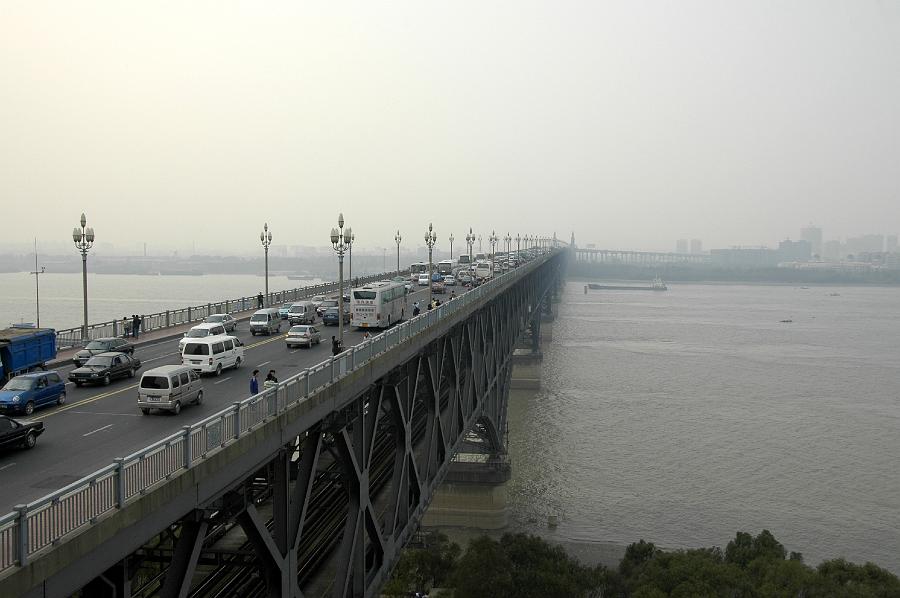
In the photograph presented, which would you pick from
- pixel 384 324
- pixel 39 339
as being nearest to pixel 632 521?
pixel 384 324

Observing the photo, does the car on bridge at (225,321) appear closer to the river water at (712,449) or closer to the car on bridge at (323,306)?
the car on bridge at (323,306)

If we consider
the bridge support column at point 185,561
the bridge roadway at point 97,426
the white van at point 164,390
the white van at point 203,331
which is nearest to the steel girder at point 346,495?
the bridge support column at point 185,561

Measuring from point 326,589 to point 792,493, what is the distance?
123 ft

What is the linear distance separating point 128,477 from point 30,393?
9000mm

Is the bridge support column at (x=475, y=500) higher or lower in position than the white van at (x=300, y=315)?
lower

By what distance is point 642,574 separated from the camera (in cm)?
3553

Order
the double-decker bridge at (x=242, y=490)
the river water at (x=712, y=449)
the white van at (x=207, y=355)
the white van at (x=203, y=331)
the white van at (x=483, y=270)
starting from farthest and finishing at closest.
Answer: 1. the white van at (x=483, y=270)
2. the river water at (x=712, y=449)
3. the white van at (x=203, y=331)
4. the white van at (x=207, y=355)
5. the double-decker bridge at (x=242, y=490)

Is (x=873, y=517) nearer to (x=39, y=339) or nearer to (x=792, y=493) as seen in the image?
(x=792, y=493)

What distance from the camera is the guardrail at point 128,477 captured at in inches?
341

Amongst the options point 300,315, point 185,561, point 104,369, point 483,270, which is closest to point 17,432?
point 185,561

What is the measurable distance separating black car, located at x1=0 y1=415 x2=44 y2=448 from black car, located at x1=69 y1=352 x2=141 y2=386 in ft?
23.8

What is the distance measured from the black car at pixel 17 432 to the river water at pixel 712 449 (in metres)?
34.5

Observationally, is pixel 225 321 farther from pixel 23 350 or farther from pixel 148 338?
pixel 23 350

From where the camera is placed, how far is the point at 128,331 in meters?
35.6
